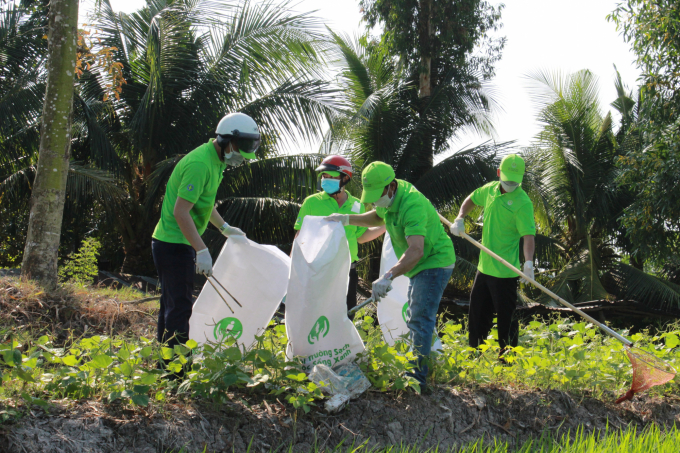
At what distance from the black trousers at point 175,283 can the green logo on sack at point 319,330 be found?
697 mm

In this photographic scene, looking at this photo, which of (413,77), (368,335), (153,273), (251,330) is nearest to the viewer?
(251,330)

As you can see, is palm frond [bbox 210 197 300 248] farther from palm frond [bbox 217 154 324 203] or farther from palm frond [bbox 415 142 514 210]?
palm frond [bbox 415 142 514 210]

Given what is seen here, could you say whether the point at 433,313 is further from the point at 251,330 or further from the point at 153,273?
the point at 153,273

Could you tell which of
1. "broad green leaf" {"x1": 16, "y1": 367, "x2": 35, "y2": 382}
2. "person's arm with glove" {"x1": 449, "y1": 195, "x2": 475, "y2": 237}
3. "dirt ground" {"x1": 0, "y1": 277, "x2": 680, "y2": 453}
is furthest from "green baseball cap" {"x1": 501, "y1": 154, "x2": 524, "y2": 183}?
"broad green leaf" {"x1": 16, "y1": 367, "x2": 35, "y2": 382}

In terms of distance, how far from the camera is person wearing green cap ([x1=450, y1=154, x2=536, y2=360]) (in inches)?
167

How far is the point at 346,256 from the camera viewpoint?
10.3ft

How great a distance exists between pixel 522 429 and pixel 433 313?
83cm

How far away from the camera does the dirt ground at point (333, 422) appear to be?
7.41 feet

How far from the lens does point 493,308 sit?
4.41 m

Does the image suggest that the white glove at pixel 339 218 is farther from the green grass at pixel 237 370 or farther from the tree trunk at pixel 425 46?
the tree trunk at pixel 425 46

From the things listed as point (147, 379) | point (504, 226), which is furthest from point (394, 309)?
point (147, 379)

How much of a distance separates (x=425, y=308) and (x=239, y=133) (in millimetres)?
1466

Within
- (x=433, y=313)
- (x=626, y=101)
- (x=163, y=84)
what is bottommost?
(x=433, y=313)

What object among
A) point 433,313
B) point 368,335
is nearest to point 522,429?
point 433,313
